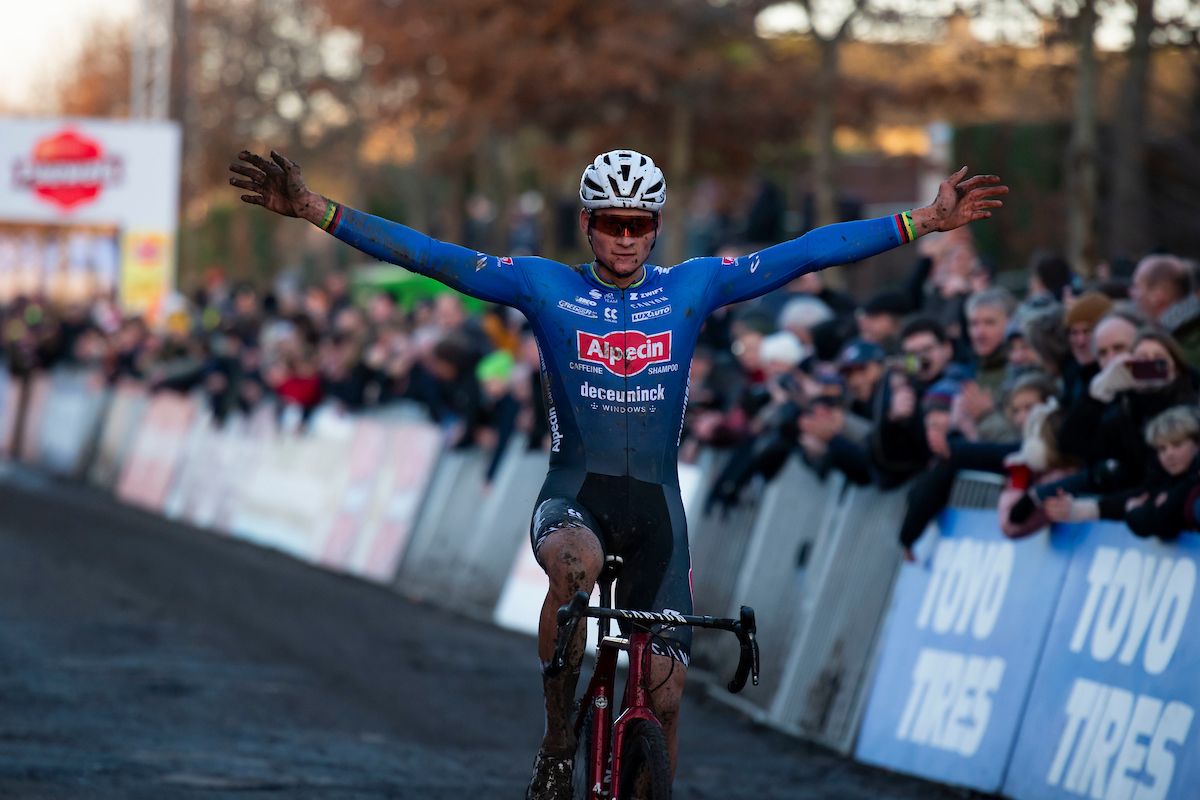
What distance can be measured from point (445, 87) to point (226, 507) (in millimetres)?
9048

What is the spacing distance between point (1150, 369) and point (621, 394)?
9.29 feet

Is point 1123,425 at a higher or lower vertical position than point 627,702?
higher

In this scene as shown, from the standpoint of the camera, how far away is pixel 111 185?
33.6m

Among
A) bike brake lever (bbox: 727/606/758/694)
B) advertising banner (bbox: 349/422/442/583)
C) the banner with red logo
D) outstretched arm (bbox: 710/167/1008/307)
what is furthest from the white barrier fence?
the banner with red logo

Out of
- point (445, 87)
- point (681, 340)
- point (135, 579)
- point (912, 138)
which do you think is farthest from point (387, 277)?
point (681, 340)

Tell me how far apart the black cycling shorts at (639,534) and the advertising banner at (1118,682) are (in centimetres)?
209

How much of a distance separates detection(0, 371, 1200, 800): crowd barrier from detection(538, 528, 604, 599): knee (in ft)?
8.29

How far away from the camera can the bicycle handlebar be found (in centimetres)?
563

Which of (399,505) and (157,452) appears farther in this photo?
(157,452)

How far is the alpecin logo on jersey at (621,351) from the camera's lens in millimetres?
6285

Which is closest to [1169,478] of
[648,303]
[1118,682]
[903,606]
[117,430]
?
[1118,682]

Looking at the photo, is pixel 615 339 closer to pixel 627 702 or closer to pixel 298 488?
pixel 627 702

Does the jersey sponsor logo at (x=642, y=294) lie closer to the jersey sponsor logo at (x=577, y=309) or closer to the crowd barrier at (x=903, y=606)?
the jersey sponsor logo at (x=577, y=309)

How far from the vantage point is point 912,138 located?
148 ft
